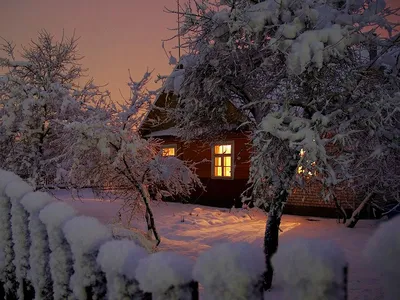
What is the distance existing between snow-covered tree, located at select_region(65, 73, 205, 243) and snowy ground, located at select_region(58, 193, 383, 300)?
1.52 metres

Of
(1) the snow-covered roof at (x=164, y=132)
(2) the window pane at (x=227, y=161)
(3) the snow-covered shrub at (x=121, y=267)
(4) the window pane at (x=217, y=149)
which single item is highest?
(1) the snow-covered roof at (x=164, y=132)

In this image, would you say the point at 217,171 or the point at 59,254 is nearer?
the point at 59,254

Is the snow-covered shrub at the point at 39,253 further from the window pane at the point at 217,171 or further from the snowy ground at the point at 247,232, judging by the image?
the window pane at the point at 217,171

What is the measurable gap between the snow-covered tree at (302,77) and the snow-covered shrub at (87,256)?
3.75 metres

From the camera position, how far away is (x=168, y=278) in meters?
1.38

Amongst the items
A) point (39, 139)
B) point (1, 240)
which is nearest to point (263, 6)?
point (1, 240)

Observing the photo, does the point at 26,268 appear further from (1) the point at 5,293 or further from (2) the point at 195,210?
(2) the point at 195,210

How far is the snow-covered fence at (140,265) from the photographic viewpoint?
43.6 inches

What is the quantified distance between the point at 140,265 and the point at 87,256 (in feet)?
1.78

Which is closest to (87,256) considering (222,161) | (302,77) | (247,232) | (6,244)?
(6,244)

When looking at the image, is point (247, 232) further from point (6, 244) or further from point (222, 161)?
point (6, 244)

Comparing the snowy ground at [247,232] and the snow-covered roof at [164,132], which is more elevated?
the snow-covered roof at [164,132]

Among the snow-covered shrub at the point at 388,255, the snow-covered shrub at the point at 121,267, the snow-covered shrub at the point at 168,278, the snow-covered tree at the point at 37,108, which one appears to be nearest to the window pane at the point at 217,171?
the snow-covered tree at the point at 37,108

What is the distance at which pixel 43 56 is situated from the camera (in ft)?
41.8
